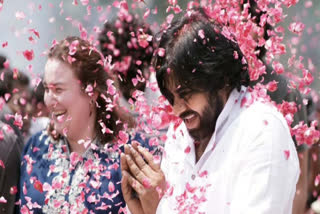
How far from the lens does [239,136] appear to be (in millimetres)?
1970

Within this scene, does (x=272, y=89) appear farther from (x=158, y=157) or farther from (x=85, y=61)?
(x=85, y=61)

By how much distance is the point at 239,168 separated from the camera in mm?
1925

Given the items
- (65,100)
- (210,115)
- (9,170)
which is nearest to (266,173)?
(210,115)

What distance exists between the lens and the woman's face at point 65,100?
2.70 meters

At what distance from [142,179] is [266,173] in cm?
55

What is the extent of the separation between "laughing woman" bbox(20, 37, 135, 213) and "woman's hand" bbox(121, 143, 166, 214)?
14.4 inches

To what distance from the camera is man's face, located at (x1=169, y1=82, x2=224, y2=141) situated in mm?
2090

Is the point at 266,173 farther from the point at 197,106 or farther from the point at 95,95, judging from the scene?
the point at 95,95

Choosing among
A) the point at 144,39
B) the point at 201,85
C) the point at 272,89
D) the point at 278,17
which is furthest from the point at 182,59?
the point at 144,39

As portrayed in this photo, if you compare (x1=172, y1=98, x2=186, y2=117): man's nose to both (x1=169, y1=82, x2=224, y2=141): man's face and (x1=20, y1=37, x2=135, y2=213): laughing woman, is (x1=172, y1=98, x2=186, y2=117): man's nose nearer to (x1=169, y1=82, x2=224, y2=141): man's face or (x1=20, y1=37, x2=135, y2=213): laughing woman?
(x1=169, y1=82, x2=224, y2=141): man's face

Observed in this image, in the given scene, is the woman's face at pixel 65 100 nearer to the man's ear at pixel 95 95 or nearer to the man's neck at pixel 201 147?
the man's ear at pixel 95 95

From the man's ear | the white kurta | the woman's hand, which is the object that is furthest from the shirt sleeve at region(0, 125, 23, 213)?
the white kurta

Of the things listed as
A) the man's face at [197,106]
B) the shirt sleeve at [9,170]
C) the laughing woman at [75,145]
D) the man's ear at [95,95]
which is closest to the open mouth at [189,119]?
the man's face at [197,106]

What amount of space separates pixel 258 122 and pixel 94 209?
106 centimetres
